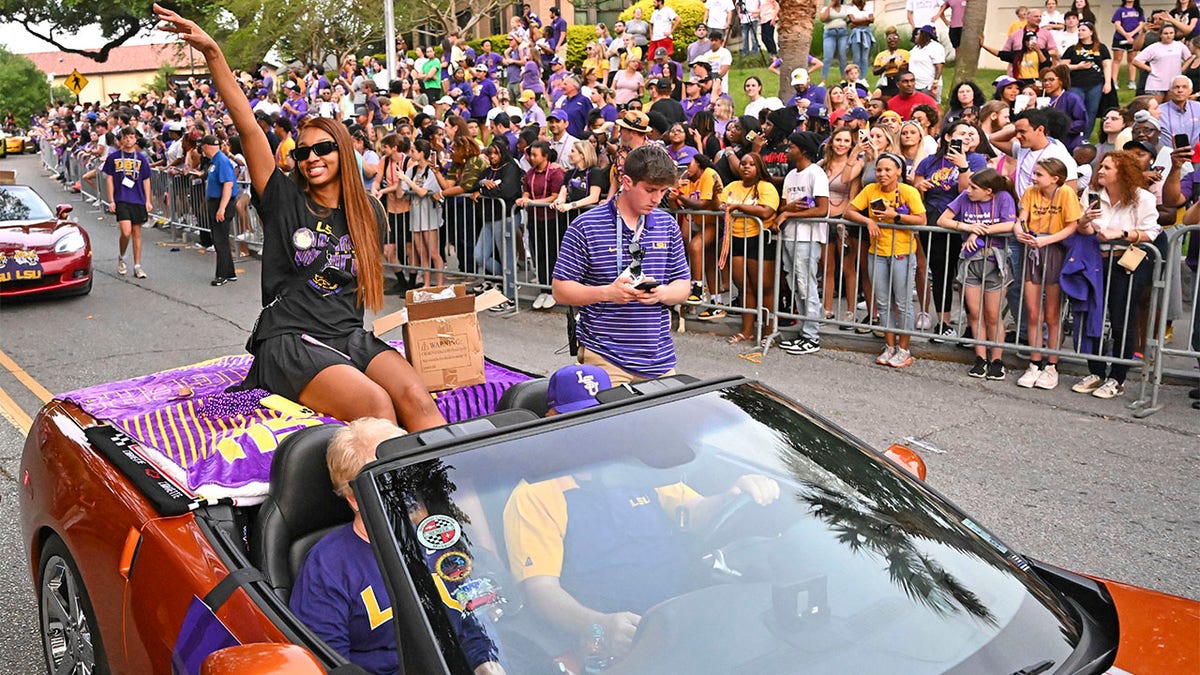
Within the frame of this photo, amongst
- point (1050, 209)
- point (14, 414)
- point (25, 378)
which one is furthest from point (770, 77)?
point (14, 414)

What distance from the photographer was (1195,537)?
534 centimetres

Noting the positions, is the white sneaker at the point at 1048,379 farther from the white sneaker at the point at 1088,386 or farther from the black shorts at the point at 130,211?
the black shorts at the point at 130,211

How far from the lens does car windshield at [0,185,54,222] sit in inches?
488

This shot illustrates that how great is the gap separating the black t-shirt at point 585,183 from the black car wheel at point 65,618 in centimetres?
765

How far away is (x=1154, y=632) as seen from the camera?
250 centimetres

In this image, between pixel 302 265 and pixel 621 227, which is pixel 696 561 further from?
pixel 621 227

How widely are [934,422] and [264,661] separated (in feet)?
19.0

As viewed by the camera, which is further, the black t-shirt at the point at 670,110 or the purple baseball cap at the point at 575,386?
the black t-shirt at the point at 670,110

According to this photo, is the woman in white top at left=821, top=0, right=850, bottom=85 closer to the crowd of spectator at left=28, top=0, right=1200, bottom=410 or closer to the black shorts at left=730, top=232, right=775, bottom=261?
the crowd of spectator at left=28, top=0, right=1200, bottom=410

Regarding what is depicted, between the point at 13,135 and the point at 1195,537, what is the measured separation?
6001 centimetres

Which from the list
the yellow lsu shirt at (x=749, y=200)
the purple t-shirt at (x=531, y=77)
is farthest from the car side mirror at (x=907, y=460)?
the purple t-shirt at (x=531, y=77)

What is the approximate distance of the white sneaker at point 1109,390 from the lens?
7742mm

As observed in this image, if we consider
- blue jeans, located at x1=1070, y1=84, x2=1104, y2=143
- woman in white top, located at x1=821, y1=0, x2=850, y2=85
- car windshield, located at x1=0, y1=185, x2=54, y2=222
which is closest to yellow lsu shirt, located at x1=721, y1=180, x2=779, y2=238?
blue jeans, located at x1=1070, y1=84, x2=1104, y2=143

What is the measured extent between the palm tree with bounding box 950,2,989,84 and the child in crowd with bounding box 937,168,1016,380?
1048 centimetres
